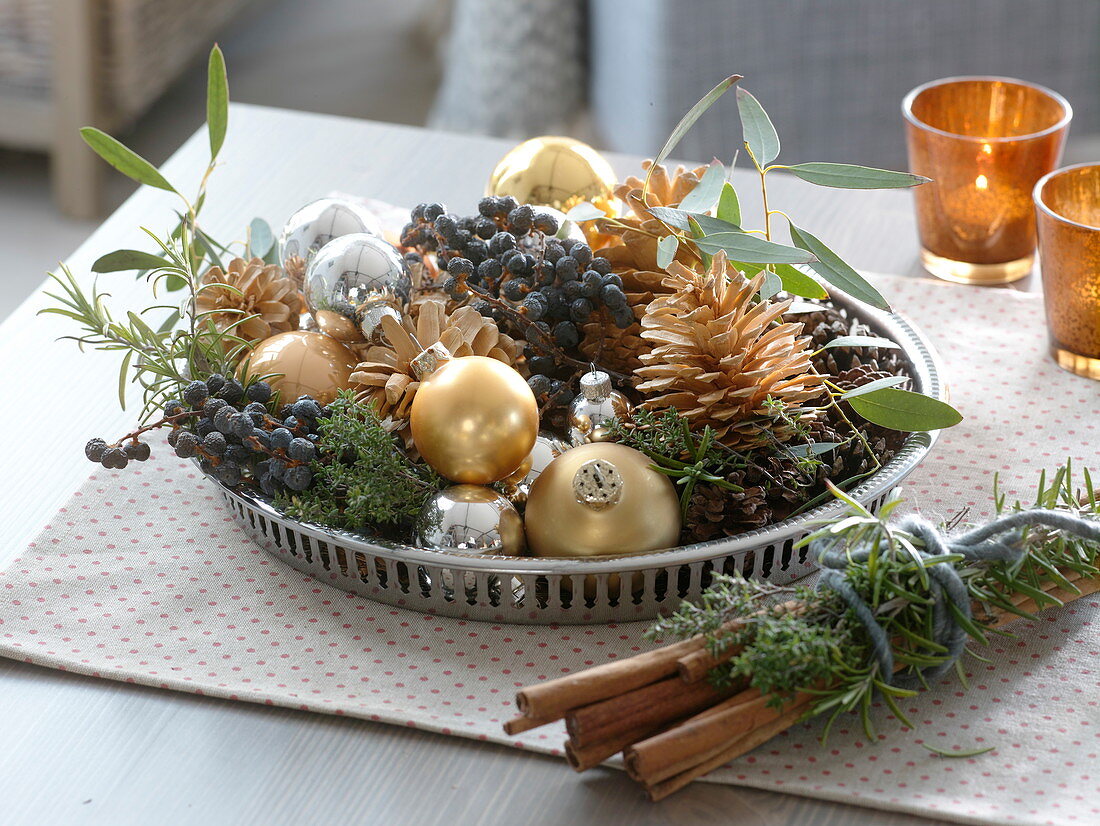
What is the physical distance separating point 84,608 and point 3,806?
12 cm

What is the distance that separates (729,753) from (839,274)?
252mm

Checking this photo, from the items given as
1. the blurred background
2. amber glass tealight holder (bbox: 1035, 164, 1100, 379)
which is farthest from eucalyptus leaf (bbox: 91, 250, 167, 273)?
the blurred background

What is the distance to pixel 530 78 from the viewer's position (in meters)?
2.17

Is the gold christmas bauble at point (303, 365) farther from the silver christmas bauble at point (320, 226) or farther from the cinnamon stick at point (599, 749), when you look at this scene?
the cinnamon stick at point (599, 749)

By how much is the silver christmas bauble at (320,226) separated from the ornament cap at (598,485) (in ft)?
0.80

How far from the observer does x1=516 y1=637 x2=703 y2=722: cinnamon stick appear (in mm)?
497

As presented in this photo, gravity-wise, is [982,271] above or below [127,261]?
below

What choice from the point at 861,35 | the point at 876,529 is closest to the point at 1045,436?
the point at 876,529

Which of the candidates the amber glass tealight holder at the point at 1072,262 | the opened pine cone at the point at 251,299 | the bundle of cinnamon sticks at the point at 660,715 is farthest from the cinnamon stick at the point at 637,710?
the amber glass tealight holder at the point at 1072,262

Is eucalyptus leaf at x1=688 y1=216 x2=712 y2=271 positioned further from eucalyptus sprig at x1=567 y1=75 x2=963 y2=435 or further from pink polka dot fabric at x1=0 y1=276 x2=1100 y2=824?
pink polka dot fabric at x1=0 y1=276 x2=1100 y2=824

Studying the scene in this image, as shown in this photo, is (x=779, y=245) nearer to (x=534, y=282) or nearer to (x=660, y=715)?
(x=534, y=282)

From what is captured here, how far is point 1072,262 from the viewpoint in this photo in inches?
30.8

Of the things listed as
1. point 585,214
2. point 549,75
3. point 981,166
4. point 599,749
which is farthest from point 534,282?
point 549,75

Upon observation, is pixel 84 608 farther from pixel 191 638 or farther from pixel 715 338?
pixel 715 338
